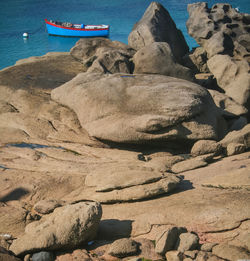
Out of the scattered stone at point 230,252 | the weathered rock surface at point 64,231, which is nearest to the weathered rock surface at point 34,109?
the weathered rock surface at point 64,231

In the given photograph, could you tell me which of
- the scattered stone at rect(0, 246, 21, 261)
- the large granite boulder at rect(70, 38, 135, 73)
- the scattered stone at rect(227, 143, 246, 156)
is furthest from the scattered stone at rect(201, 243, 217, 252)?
the large granite boulder at rect(70, 38, 135, 73)

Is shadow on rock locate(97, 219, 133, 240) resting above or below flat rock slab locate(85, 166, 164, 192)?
below

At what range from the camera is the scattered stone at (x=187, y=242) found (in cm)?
625

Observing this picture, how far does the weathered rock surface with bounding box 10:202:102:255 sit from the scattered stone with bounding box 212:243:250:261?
2.32 metres

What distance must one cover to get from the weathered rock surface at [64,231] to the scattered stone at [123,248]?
0.61m

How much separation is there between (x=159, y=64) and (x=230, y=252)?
11.3 m

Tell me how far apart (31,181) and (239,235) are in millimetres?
5661

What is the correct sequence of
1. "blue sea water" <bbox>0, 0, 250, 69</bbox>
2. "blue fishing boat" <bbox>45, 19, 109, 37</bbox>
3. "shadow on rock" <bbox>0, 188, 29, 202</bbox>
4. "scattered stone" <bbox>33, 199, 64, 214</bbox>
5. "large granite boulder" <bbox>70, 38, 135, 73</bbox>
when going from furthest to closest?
"blue sea water" <bbox>0, 0, 250, 69</bbox>, "blue fishing boat" <bbox>45, 19, 109, 37</bbox>, "large granite boulder" <bbox>70, 38, 135, 73</bbox>, "shadow on rock" <bbox>0, 188, 29, 202</bbox>, "scattered stone" <bbox>33, 199, 64, 214</bbox>

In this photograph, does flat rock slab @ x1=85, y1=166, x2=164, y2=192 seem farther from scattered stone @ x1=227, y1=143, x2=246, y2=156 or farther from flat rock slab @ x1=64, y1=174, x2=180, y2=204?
scattered stone @ x1=227, y1=143, x2=246, y2=156

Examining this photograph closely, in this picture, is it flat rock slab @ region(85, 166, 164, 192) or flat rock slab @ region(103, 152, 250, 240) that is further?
flat rock slab @ region(85, 166, 164, 192)

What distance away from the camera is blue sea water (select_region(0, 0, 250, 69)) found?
38906 millimetres

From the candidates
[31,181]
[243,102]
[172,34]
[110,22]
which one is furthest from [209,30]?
[110,22]

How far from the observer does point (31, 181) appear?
31.3 ft

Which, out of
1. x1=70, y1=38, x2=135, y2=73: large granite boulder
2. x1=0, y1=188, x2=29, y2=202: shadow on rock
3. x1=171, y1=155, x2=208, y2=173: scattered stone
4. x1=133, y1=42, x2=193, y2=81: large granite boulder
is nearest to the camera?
x1=0, y1=188, x2=29, y2=202: shadow on rock
